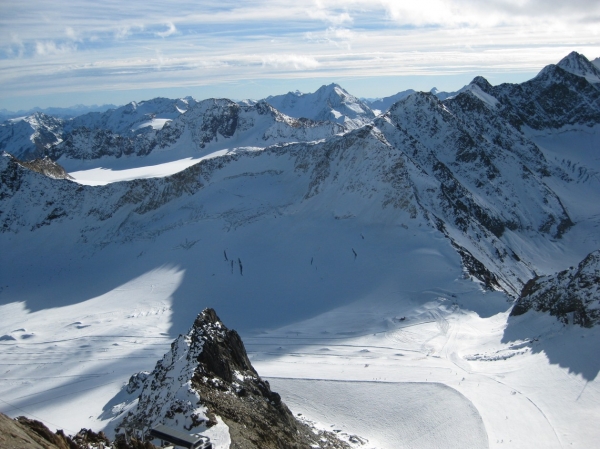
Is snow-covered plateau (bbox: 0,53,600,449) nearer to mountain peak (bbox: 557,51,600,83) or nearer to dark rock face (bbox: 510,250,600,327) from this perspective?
dark rock face (bbox: 510,250,600,327)

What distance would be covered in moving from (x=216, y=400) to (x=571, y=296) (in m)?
28.8

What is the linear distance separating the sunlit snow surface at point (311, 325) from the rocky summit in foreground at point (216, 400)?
62.3 inches

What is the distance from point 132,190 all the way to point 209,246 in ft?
63.0

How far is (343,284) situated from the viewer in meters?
50.0

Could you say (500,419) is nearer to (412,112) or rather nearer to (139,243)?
(139,243)

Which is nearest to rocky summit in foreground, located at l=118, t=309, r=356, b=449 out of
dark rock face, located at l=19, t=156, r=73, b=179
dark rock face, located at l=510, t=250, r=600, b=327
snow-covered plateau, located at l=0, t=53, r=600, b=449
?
snow-covered plateau, located at l=0, t=53, r=600, b=449

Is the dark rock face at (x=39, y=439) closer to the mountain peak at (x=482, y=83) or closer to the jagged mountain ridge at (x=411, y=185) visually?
the jagged mountain ridge at (x=411, y=185)

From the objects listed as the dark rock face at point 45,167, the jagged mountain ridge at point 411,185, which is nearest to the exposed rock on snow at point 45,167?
the dark rock face at point 45,167

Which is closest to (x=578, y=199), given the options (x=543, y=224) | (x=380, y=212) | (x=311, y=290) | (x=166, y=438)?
(x=543, y=224)

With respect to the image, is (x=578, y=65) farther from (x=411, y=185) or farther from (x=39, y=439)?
(x=39, y=439)

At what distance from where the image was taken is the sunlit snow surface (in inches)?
1063

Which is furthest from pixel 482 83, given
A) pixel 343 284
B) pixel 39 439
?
pixel 39 439

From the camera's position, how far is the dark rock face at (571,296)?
33.8 m

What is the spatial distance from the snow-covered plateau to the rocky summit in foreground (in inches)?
6.4
